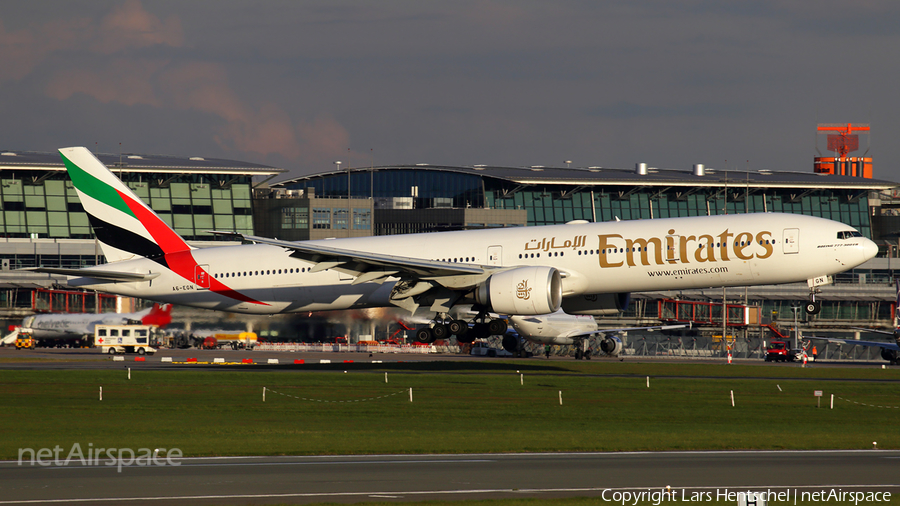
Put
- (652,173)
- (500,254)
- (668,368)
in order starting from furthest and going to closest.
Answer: (652,173) < (668,368) < (500,254)

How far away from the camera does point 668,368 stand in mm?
64000

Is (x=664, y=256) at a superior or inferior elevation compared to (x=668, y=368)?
superior

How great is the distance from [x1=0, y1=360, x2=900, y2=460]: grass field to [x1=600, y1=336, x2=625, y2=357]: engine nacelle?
80.3 ft

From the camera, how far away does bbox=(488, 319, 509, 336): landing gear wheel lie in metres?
45.9

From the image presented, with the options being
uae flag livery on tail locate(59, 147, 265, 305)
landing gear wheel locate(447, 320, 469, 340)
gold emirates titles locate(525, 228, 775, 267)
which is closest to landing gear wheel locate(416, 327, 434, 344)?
landing gear wheel locate(447, 320, 469, 340)

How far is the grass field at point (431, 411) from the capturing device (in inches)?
1113

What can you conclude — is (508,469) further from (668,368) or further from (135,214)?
(668,368)

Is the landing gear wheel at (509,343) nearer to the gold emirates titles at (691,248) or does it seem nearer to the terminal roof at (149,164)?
the gold emirates titles at (691,248)

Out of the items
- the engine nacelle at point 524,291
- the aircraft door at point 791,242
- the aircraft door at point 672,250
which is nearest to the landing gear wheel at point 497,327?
the engine nacelle at point 524,291

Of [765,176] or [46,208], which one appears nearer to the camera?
[46,208]

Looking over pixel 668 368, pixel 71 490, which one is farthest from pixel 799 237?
pixel 71 490

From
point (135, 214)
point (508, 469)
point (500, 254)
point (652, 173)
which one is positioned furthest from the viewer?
point (652, 173)

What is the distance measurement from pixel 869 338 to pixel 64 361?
8258cm

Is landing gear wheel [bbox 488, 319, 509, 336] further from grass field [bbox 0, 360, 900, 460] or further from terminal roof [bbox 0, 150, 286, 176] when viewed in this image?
terminal roof [bbox 0, 150, 286, 176]
